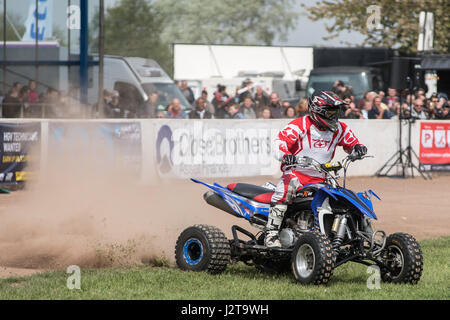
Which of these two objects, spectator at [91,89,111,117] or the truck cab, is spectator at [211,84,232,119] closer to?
spectator at [91,89,111,117]

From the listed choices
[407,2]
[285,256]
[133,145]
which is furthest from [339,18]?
[285,256]

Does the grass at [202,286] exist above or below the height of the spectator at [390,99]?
below

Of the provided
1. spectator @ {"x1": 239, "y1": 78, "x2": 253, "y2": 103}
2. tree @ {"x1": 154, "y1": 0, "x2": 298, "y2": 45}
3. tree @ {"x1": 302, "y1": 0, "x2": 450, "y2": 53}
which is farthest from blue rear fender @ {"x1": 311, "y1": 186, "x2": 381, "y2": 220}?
tree @ {"x1": 154, "y1": 0, "x2": 298, "y2": 45}

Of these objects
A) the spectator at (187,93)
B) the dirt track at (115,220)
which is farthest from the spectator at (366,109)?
the spectator at (187,93)

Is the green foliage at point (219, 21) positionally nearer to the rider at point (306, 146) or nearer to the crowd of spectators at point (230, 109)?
the crowd of spectators at point (230, 109)

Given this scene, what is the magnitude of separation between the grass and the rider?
67 centimetres

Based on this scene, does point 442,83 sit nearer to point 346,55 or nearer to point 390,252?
point 346,55

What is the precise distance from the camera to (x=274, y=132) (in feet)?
62.3

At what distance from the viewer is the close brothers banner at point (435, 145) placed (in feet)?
68.8

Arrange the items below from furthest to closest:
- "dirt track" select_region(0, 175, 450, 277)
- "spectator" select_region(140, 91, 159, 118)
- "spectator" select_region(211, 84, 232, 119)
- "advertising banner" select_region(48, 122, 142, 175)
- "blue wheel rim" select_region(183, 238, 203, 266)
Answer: "spectator" select_region(211, 84, 232, 119) < "spectator" select_region(140, 91, 159, 118) < "advertising banner" select_region(48, 122, 142, 175) < "dirt track" select_region(0, 175, 450, 277) < "blue wheel rim" select_region(183, 238, 203, 266)

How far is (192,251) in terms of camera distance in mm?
8398

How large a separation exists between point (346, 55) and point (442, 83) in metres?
3.98

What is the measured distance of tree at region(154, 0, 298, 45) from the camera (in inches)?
3115

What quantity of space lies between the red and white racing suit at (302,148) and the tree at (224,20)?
6992 cm
